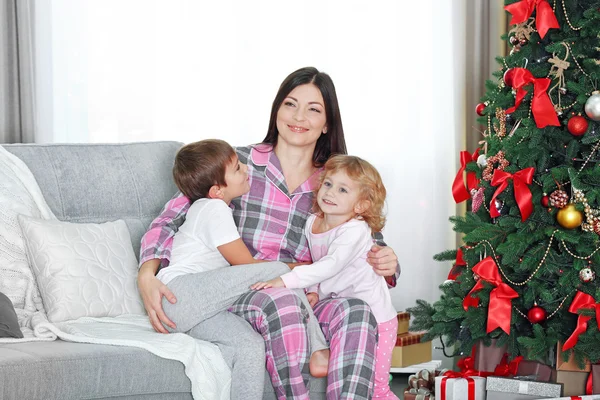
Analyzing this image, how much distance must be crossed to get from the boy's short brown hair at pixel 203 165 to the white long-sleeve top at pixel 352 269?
381 mm

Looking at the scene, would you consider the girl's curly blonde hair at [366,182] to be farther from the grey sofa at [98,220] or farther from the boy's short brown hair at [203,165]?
the grey sofa at [98,220]

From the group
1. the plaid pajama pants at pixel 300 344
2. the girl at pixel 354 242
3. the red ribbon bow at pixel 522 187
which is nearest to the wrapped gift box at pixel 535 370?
the red ribbon bow at pixel 522 187

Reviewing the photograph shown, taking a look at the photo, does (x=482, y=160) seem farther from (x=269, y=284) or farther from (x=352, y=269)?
(x=269, y=284)

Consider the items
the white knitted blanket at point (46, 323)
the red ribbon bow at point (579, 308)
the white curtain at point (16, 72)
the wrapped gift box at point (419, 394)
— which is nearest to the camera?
the white knitted blanket at point (46, 323)

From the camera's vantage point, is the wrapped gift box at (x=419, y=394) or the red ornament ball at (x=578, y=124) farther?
the wrapped gift box at (x=419, y=394)

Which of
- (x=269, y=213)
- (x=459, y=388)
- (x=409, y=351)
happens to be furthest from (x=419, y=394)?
(x=269, y=213)

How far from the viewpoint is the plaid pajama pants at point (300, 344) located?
7.32 ft

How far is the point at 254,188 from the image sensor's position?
2.75 meters

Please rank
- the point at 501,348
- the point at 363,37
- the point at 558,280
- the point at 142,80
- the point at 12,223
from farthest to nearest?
the point at 363,37 < the point at 142,80 < the point at 501,348 < the point at 558,280 < the point at 12,223

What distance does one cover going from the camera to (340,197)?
2.57 m

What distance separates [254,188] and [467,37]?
2128 millimetres

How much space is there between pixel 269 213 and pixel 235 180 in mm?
198

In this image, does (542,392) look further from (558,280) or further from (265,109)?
(265,109)

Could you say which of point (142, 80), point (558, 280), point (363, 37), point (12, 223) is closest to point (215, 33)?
point (142, 80)
